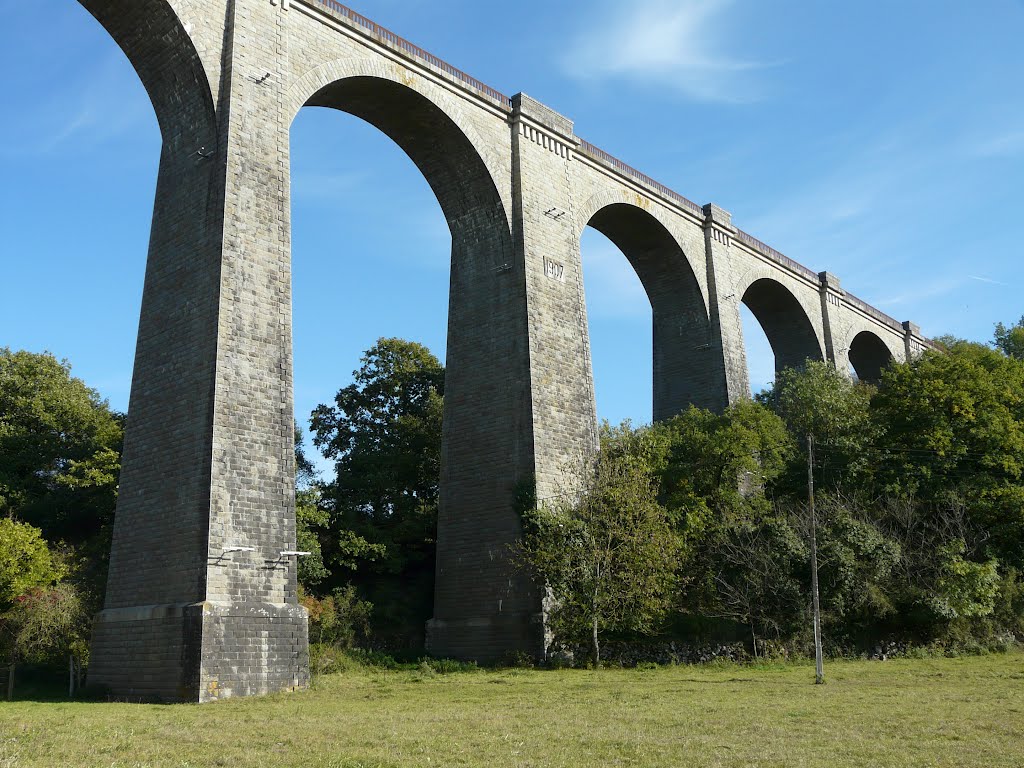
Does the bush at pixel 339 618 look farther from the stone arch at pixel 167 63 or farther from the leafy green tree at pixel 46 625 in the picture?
the stone arch at pixel 167 63

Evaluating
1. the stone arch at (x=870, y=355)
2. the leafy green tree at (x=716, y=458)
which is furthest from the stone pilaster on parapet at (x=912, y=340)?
the leafy green tree at (x=716, y=458)

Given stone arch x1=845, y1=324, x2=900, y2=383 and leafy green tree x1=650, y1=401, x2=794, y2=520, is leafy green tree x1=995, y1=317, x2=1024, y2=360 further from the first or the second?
leafy green tree x1=650, y1=401, x2=794, y2=520

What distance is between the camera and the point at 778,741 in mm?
11102

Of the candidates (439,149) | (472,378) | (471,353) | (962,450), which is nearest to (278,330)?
(472,378)

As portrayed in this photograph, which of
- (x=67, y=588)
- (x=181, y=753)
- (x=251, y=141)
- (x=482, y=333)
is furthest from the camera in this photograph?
(x=482, y=333)

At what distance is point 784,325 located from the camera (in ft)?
150

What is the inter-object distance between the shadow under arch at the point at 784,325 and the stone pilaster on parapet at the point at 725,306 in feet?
17.2

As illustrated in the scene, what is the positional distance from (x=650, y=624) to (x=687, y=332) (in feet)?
50.6

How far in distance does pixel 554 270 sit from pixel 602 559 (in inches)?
369

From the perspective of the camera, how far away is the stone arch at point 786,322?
44250 mm

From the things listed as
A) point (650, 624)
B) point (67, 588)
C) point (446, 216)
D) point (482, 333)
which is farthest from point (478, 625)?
point (446, 216)

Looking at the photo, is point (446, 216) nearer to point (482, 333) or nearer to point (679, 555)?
point (482, 333)

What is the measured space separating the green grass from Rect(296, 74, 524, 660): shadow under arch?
5.60 metres

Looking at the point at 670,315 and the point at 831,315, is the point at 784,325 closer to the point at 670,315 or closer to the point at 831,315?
the point at 831,315
